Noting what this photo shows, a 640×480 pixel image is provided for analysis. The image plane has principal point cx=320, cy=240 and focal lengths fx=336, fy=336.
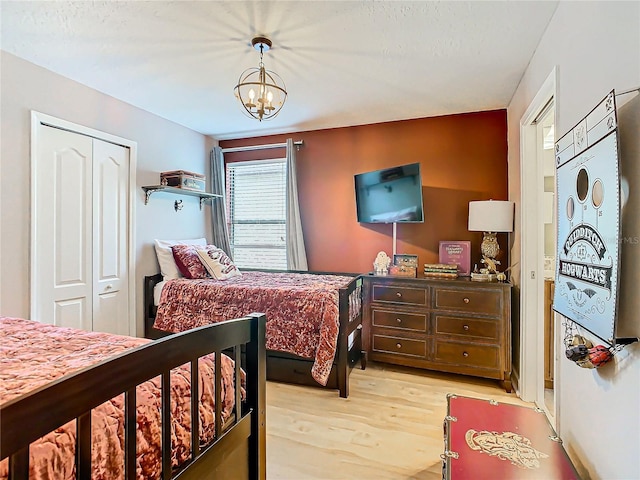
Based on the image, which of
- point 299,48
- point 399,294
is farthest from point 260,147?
point 399,294

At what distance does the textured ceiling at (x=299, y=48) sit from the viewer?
185 cm

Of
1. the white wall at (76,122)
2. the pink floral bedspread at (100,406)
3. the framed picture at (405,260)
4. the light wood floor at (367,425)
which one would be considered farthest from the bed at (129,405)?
the framed picture at (405,260)

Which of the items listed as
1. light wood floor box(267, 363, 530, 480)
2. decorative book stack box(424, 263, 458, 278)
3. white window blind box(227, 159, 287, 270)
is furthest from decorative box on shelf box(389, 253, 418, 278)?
white window blind box(227, 159, 287, 270)

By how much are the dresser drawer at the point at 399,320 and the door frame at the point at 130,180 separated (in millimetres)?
2348

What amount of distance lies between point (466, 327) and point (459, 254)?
78 cm

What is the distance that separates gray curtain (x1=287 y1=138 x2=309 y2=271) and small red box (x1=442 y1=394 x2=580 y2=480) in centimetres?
250

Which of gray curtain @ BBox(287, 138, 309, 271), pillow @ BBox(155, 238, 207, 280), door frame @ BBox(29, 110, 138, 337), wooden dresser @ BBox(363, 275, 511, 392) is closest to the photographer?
door frame @ BBox(29, 110, 138, 337)

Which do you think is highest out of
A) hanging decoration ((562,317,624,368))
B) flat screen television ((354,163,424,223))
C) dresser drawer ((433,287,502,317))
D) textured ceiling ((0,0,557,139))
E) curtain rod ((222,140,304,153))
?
textured ceiling ((0,0,557,139))

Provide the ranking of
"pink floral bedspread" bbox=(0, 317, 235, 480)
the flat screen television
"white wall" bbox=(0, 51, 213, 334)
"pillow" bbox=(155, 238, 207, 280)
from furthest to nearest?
"pillow" bbox=(155, 238, 207, 280) < the flat screen television < "white wall" bbox=(0, 51, 213, 334) < "pink floral bedspread" bbox=(0, 317, 235, 480)

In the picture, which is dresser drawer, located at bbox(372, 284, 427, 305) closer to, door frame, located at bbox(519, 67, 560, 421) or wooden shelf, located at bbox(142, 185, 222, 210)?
door frame, located at bbox(519, 67, 560, 421)

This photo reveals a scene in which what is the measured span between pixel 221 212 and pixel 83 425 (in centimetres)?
367

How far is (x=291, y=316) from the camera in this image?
2.75 m

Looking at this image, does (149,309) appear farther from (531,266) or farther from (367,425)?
(531,266)

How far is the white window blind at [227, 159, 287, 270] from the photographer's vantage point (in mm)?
4172
